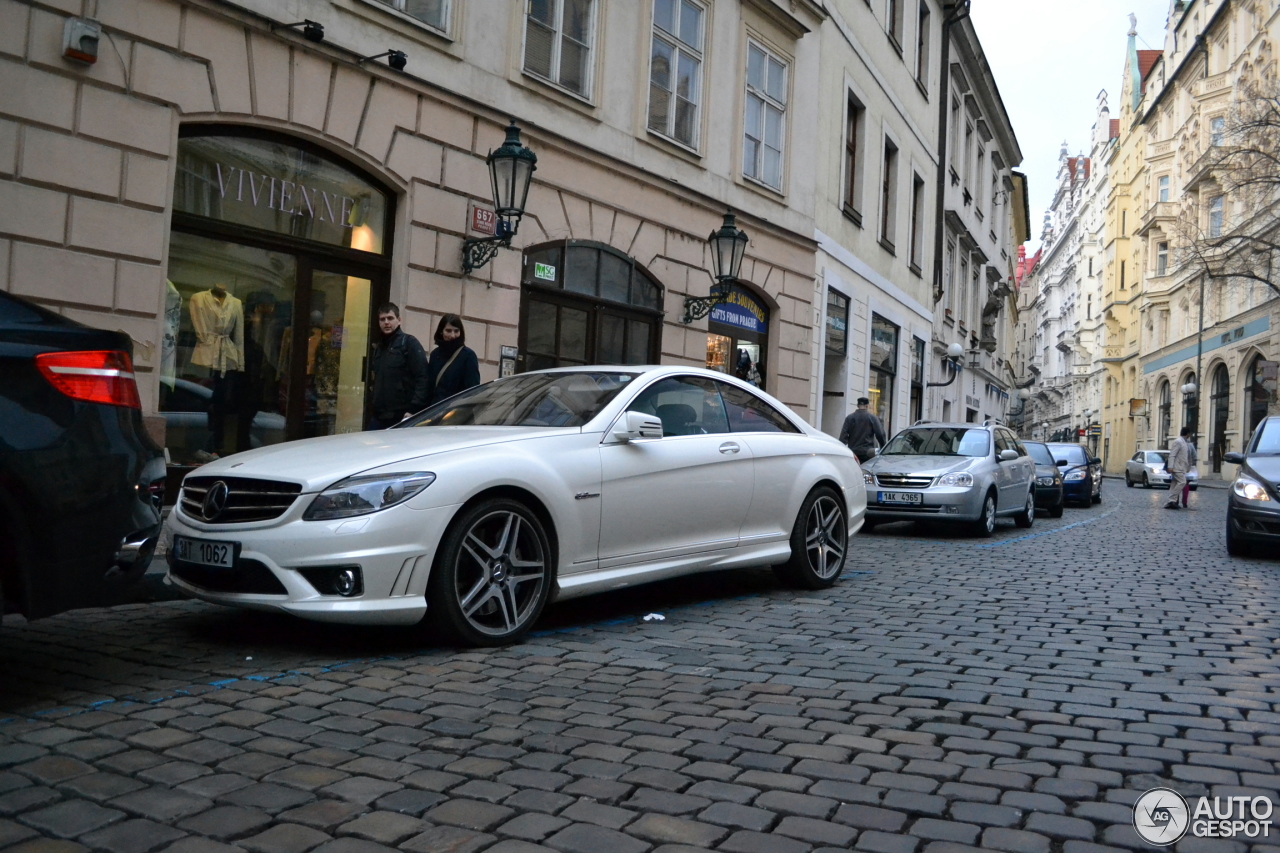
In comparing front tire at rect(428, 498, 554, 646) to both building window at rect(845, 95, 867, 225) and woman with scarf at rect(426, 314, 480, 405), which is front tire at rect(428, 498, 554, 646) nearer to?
woman with scarf at rect(426, 314, 480, 405)

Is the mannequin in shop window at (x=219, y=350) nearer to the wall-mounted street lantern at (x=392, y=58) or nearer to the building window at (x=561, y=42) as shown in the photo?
the wall-mounted street lantern at (x=392, y=58)

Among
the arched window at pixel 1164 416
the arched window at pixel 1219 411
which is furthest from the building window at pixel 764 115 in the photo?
the arched window at pixel 1164 416

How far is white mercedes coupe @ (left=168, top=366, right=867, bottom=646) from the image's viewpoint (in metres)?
4.81

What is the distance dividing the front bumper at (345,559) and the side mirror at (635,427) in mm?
1383

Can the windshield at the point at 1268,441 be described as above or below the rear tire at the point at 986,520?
above

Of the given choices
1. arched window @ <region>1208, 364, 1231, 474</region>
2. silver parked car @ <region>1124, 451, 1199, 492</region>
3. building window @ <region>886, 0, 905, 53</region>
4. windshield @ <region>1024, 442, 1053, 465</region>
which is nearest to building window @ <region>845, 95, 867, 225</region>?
building window @ <region>886, 0, 905, 53</region>

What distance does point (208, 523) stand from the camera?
5.02 meters

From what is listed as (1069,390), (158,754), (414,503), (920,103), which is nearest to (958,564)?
(414,503)

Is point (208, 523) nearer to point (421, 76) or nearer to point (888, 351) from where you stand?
point (421, 76)

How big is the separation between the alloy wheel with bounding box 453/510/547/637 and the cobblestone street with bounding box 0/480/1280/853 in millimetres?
194

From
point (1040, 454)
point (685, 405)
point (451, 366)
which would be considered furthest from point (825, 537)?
point (1040, 454)

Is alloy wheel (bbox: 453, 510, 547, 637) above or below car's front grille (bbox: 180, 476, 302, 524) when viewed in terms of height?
below

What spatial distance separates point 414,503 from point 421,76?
711cm

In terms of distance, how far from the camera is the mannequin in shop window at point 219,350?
9.35 meters
